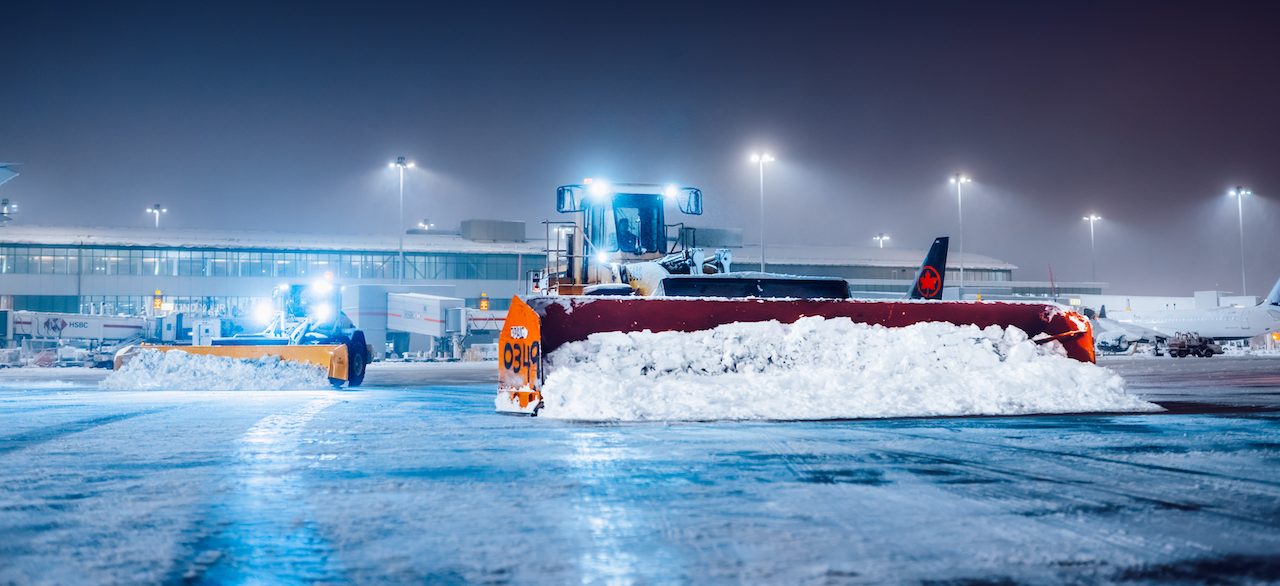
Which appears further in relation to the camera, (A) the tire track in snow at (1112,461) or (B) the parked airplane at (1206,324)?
(B) the parked airplane at (1206,324)

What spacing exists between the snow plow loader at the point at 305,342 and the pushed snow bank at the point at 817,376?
923cm

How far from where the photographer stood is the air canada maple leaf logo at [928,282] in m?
21.8

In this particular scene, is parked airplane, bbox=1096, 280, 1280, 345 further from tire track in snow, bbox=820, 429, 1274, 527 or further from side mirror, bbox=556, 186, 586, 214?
tire track in snow, bbox=820, 429, 1274, 527

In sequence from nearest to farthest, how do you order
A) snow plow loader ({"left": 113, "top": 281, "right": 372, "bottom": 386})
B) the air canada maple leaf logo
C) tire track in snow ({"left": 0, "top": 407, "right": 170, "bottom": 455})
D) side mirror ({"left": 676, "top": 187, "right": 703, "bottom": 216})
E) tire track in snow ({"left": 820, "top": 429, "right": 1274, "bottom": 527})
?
tire track in snow ({"left": 820, "top": 429, "right": 1274, "bottom": 527})
tire track in snow ({"left": 0, "top": 407, "right": 170, "bottom": 455})
side mirror ({"left": 676, "top": 187, "right": 703, "bottom": 216})
snow plow loader ({"left": 113, "top": 281, "right": 372, "bottom": 386})
the air canada maple leaf logo

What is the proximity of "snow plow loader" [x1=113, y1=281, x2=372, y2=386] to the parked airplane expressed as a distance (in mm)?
34329

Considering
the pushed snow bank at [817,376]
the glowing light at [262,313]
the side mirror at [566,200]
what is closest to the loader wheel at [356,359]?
the glowing light at [262,313]

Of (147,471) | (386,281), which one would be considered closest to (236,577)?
(147,471)

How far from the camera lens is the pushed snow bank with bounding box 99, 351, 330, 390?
16.8 meters

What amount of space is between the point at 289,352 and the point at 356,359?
1683 millimetres

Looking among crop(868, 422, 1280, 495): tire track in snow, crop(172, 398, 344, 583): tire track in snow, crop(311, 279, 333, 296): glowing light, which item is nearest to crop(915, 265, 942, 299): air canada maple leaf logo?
crop(311, 279, 333, 296): glowing light

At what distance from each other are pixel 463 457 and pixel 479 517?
89.1 inches

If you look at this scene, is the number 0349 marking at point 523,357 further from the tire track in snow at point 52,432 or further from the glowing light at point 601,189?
the tire track in snow at point 52,432

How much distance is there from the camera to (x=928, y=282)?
72.3ft

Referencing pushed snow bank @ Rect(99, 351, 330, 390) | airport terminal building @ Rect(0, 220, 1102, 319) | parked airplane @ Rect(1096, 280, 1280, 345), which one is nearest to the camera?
pushed snow bank @ Rect(99, 351, 330, 390)
